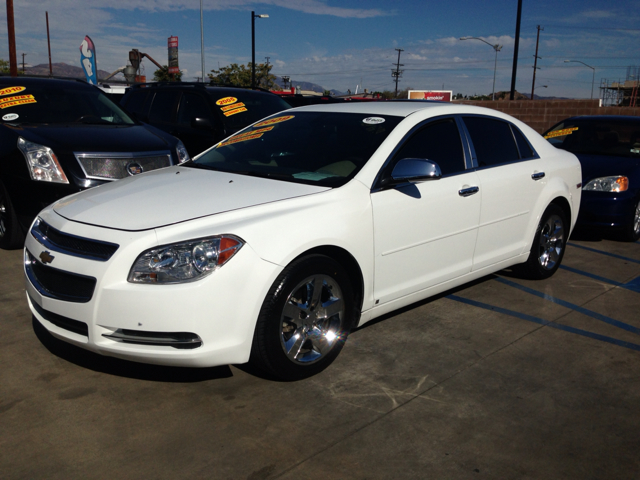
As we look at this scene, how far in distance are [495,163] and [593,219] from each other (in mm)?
3203

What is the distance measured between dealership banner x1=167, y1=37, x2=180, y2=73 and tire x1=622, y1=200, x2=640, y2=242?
42.0 metres

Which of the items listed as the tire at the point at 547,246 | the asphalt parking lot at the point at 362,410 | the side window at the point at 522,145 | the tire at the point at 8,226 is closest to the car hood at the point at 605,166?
the tire at the point at 547,246

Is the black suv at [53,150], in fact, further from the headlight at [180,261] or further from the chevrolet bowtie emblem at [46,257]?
the headlight at [180,261]

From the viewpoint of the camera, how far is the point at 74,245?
3.31m

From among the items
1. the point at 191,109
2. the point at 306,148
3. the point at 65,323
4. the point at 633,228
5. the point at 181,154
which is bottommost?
the point at 633,228

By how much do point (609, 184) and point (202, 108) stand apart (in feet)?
18.0

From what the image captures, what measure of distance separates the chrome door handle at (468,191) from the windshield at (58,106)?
4.56m

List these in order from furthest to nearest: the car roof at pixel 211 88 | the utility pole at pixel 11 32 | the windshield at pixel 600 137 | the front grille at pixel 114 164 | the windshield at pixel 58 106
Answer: the utility pole at pixel 11 32
the car roof at pixel 211 88
the windshield at pixel 600 137
the windshield at pixel 58 106
the front grille at pixel 114 164

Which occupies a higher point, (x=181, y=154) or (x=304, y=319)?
(x=181, y=154)

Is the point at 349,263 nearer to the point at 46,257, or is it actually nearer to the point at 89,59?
the point at 46,257

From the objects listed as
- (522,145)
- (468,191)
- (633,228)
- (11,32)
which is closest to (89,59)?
(11,32)

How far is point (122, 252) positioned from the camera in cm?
308

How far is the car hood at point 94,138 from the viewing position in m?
6.00

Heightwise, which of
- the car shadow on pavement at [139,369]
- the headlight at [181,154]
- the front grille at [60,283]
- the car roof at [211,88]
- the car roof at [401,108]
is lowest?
the car shadow on pavement at [139,369]
